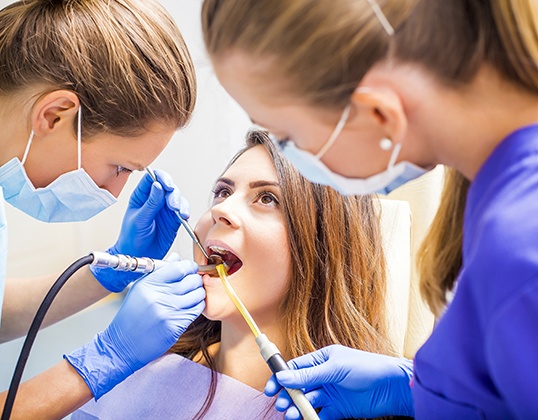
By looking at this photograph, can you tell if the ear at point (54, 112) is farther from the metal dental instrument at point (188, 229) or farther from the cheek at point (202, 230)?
the cheek at point (202, 230)

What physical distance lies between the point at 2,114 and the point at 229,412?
0.86m

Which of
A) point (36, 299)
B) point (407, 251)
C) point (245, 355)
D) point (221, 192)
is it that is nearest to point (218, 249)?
point (221, 192)

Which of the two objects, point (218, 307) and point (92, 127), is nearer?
point (92, 127)

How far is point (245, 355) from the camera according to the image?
5.29 feet

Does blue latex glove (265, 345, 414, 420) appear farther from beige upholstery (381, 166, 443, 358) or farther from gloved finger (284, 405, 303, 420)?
beige upholstery (381, 166, 443, 358)

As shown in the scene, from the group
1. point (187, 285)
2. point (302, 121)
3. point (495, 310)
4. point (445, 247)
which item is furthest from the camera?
point (187, 285)

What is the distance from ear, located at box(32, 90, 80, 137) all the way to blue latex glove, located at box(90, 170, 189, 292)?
18.2 inches

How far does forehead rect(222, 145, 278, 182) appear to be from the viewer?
1.59 meters

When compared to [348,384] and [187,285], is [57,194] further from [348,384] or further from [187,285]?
[348,384]

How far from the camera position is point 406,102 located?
2.52 feet

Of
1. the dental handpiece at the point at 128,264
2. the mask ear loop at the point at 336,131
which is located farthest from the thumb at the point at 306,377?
the mask ear loop at the point at 336,131

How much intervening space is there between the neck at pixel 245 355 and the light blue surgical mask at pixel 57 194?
0.48 metres

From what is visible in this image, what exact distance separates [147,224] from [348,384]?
0.76 metres

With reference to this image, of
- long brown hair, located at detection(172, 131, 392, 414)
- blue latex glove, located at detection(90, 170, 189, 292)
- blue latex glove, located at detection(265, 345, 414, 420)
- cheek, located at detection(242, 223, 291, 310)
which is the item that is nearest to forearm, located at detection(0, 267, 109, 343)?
blue latex glove, located at detection(90, 170, 189, 292)
